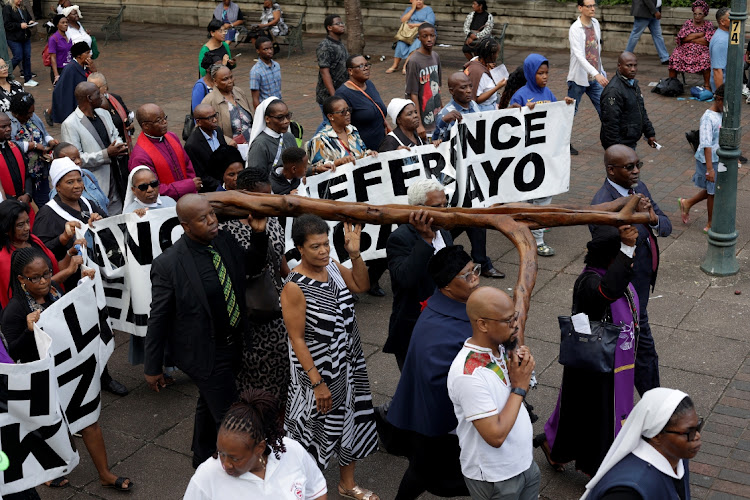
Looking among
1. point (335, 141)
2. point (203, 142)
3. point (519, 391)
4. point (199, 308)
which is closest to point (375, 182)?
point (335, 141)

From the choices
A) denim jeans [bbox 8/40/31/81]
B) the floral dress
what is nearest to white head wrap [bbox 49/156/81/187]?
the floral dress

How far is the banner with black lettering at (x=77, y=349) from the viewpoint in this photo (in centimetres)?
551

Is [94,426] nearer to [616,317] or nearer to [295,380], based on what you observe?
[295,380]

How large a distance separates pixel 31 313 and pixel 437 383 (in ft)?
8.12

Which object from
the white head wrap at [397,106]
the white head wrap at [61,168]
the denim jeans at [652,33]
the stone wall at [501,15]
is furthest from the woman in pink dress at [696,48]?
the white head wrap at [61,168]

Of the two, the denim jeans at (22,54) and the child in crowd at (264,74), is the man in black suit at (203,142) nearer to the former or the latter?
the child in crowd at (264,74)

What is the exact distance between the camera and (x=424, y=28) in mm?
10820

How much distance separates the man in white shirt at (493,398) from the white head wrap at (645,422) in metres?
0.57

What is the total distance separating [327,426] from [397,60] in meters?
13.3

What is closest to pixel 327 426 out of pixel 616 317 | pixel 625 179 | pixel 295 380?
pixel 295 380

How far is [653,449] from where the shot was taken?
3.81 metres

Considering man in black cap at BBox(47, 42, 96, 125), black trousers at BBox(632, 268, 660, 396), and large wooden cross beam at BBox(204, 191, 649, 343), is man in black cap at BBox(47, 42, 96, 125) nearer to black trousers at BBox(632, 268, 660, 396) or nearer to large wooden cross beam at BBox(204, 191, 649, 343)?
large wooden cross beam at BBox(204, 191, 649, 343)

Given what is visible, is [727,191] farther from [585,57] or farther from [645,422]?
[645,422]

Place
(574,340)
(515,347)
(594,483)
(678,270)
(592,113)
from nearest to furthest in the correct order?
(594,483) < (515,347) < (574,340) < (678,270) < (592,113)
